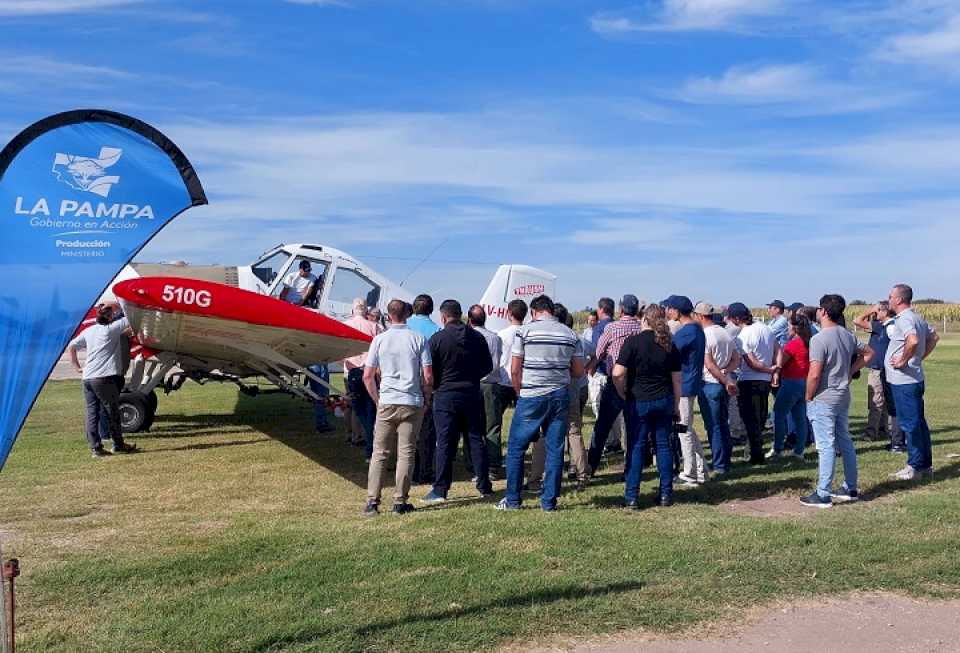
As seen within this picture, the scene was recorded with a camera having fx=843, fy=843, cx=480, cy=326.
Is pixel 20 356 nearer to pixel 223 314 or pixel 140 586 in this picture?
pixel 140 586

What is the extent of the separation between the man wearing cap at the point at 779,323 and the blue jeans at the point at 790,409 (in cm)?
154

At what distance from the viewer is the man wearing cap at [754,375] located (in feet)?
29.7

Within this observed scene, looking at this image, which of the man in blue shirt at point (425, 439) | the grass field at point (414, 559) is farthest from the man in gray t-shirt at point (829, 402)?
the man in blue shirt at point (425, 439)

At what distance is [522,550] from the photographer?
5.64 metres

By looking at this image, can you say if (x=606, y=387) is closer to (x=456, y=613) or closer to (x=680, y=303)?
(x=680, y=303)

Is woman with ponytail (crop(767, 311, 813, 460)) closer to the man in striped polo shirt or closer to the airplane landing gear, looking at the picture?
the man in striped polo shirt

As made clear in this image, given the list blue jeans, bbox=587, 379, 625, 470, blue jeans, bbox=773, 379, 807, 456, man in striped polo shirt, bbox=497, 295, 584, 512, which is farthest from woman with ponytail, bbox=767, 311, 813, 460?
man in striped polo shirt, bbox=497, 295, 584, 512

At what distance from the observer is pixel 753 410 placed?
9133mm

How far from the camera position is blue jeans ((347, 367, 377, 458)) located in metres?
9.14

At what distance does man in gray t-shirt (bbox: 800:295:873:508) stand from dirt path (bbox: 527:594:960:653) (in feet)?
7.30

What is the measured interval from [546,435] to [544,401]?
299mm

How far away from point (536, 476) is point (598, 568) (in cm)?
260

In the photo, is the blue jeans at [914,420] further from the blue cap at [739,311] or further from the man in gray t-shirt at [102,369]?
the man in gray t-shirt at [102,369]

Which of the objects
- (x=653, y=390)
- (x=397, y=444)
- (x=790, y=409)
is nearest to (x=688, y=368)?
(x=653, y=390)
